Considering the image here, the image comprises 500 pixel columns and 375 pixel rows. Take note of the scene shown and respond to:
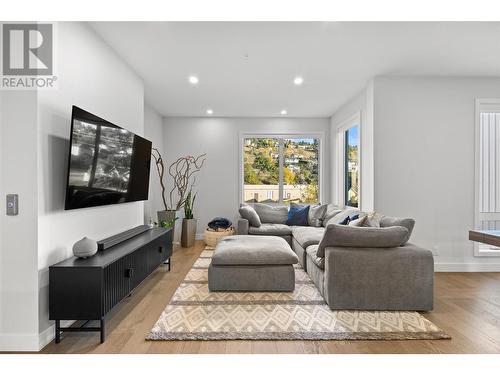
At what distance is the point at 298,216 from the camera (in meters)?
5.71

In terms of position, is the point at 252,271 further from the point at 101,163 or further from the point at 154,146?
the point at 154,146

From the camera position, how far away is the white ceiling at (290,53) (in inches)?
112

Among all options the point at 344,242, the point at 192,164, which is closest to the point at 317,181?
the point at 192,164

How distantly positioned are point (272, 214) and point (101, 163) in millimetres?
3734


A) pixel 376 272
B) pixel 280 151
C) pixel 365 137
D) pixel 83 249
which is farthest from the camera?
pixel 280 151

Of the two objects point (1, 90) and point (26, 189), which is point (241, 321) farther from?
point (1, 90)

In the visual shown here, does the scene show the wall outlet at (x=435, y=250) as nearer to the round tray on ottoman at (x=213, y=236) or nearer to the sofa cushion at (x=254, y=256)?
the sofa cushion at (x=254, y=256)

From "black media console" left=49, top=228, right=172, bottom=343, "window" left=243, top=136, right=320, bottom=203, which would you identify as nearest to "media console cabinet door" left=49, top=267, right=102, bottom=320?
"black media console" left=49, top=228, right=172, bottom=343

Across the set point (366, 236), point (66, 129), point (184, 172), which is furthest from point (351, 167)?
A: point (66, 129)

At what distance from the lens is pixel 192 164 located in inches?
257

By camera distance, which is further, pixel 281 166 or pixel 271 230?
pixel 281 166

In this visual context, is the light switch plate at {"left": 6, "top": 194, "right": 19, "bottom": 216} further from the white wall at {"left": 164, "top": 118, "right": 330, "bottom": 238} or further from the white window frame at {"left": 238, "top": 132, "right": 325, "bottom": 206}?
the white window frame at {"left": 238, "top": 132, "right": 325, "bottom": 206}

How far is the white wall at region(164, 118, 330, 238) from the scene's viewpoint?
6.54m

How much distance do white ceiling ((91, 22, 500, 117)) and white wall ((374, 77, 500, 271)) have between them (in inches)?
9.8
